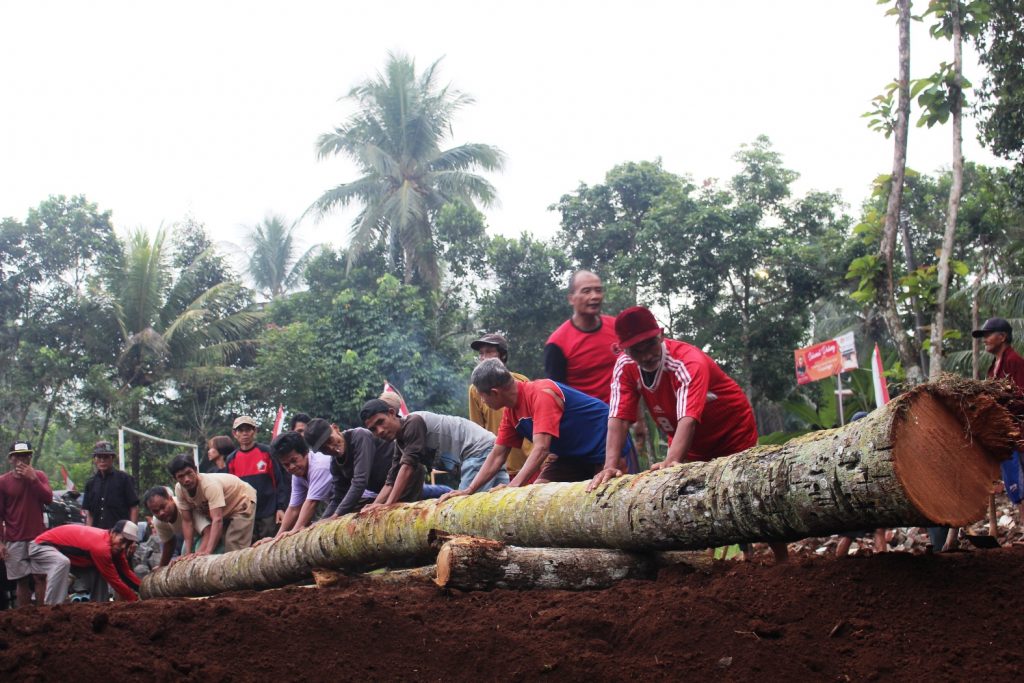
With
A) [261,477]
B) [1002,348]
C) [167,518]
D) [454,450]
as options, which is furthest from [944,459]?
[261,477]

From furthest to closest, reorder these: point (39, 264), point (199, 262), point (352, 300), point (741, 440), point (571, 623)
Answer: point (199, 262)
point (39, 264)
point (352, 300)
point (741, 440)
point (571, 623)

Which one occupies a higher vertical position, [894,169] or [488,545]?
[894,169]

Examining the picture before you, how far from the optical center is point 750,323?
21578 mm

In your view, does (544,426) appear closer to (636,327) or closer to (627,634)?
(636,327)

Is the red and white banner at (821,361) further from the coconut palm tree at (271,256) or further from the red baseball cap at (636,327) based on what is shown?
the coconut palm tree at (271,256)

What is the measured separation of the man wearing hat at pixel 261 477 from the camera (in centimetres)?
870

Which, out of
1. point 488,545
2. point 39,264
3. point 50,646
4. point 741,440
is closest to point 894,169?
point 741,440

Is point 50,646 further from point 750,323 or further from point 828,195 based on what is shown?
point 828,195

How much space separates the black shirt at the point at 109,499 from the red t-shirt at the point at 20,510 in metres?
0.62

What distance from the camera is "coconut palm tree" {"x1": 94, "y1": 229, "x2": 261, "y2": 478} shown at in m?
22.3

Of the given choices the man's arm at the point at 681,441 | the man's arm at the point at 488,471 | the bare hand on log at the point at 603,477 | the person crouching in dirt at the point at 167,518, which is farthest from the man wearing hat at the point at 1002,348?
the person crouching in dirt at the point at 167,518

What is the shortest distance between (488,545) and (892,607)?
1.83m

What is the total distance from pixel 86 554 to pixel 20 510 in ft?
2.36

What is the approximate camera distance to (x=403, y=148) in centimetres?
2802
